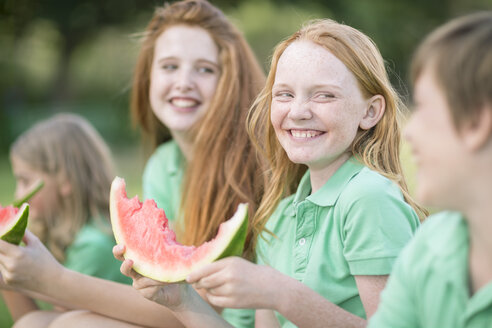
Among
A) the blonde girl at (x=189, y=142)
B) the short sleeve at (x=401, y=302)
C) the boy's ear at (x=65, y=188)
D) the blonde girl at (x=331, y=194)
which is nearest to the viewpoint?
the short sleeve at (x=401, y=302)

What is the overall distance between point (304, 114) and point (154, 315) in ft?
3.47

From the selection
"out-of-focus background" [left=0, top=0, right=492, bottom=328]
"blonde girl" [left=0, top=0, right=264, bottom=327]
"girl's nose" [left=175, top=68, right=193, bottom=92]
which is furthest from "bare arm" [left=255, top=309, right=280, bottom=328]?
"out-of-focus background" [left=0, top=0, right=492, bottom=328]

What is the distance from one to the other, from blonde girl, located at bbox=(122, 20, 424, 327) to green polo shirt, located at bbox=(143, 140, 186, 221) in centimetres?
106

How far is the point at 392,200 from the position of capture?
204 centimetres

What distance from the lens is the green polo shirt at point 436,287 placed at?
153cm

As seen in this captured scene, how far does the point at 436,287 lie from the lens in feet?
5.16

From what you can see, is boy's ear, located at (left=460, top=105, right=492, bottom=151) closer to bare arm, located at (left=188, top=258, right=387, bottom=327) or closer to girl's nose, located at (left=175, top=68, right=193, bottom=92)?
bare arm, located at (left=188, top=258, right=387, bottom=327)

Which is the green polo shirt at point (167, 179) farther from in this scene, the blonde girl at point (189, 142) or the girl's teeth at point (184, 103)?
the girl's teeth at point (184, 103)

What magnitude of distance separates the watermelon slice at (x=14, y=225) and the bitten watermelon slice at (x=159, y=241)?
0.33m

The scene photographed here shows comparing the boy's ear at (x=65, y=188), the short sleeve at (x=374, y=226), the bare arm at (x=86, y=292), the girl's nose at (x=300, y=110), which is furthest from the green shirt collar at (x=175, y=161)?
the short sleeve at (x=374, y=226)

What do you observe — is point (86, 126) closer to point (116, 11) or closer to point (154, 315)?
point (154, 315)

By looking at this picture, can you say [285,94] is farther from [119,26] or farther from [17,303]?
[119,26]

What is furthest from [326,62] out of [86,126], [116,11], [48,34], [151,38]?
[48,34]

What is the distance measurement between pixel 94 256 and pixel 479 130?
98.1 inches
